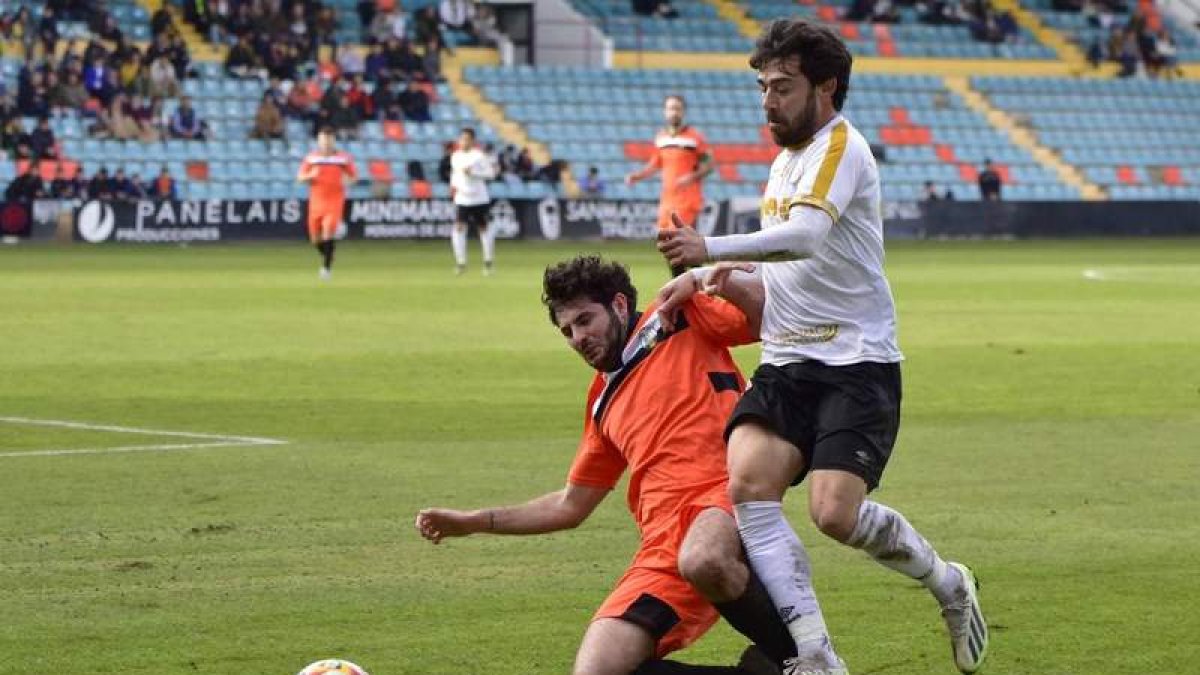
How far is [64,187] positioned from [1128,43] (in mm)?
29956

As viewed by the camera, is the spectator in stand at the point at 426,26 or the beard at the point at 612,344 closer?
the beard at the point at 612,344

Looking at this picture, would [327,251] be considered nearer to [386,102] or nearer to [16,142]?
[16,142]

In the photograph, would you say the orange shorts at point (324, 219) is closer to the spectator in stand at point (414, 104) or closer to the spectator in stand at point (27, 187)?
the spectator in stand at point (27, 187)

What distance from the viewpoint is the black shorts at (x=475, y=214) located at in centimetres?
3262

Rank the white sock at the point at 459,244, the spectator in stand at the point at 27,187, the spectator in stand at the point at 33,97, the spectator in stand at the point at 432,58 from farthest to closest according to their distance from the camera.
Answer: the spectator in stand at the point at 432,58
the spectator in stand at the point at 33,97
the spectator in stand at the point at 27,187
the white sock at the point at 459,244

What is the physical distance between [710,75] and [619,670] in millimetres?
46322

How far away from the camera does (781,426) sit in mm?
6641

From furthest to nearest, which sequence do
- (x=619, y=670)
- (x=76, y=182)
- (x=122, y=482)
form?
(x=76, y=182) < (x=122, y=482) < (x=619, y=670)

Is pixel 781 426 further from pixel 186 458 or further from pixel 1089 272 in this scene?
pixel 1089 272

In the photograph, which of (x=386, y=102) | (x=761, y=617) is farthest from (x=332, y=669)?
(x=386, y=102)

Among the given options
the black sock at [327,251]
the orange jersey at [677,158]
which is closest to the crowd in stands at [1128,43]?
A: the orange jersey at [677,158]

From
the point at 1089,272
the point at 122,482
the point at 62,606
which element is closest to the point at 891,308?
the point at 62,606

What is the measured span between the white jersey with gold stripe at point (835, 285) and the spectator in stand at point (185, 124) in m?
36.8

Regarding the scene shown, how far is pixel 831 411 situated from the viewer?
6.73 meters
